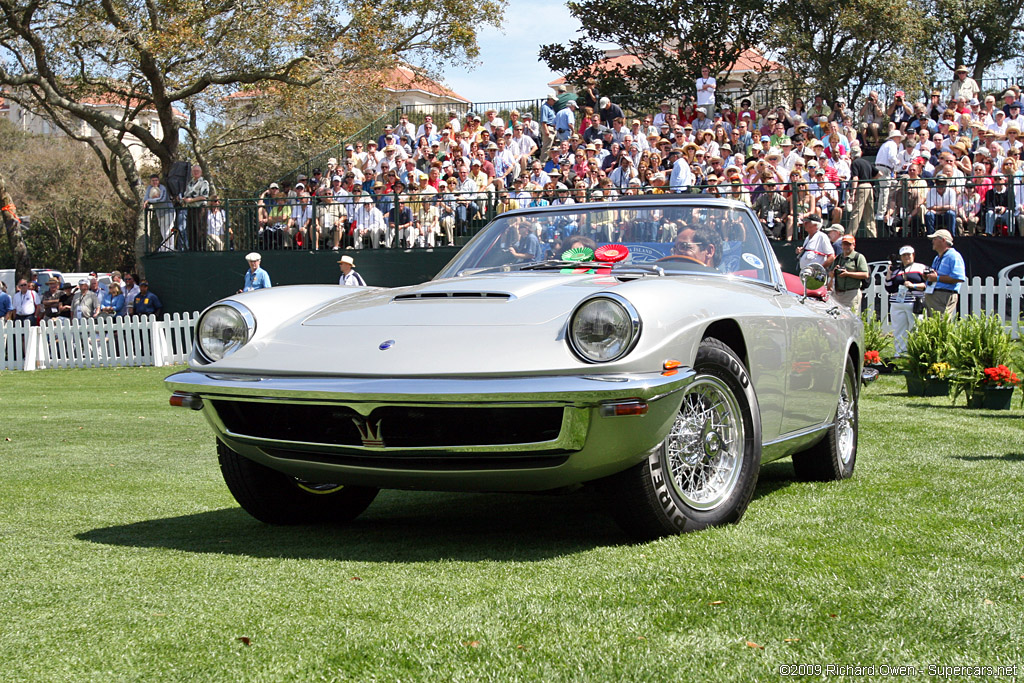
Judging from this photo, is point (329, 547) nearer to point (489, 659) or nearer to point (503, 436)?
point (503, 436)

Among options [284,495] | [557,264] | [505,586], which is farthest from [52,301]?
[505,586]

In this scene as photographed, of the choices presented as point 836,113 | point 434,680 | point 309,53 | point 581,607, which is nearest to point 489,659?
point 434,680

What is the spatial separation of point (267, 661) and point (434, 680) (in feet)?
1.51

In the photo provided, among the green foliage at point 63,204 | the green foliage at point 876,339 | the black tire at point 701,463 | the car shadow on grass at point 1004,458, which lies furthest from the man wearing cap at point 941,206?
the green foliage at point 63,204

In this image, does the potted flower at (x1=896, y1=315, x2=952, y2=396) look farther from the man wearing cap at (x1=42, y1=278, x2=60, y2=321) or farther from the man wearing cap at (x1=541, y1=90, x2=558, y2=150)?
the man wearing cap at (x1=42, y1=278, x2=60, y2=321)

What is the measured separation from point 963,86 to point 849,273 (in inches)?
318

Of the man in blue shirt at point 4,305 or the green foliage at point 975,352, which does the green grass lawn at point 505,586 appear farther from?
the man in blue shirt at point 4,305

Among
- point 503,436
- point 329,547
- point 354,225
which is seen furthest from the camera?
point 354,225

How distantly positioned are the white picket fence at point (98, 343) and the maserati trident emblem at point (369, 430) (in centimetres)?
1648

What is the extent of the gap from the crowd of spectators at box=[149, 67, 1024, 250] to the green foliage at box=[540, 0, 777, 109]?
16.6 feet

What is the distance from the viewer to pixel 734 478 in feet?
15.3

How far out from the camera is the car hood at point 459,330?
161 inches

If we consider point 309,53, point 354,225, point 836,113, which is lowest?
point 354,225

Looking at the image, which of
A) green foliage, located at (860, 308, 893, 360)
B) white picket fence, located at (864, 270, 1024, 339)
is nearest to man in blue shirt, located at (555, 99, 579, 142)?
white picket fence, located at (864, 270, 1024, 339)
